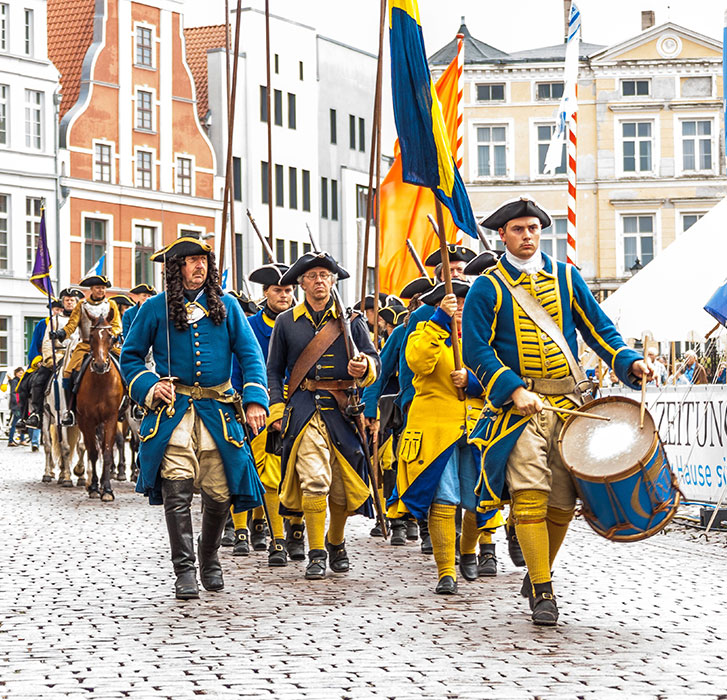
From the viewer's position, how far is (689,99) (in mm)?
53156

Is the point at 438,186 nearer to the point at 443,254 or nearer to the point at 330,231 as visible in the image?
the point at 443,254

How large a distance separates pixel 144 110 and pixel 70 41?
306 centimetres

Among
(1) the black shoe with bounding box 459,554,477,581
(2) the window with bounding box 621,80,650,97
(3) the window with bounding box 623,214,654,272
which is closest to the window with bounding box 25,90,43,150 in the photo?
(2) the window with bounding box 621,80,650,97

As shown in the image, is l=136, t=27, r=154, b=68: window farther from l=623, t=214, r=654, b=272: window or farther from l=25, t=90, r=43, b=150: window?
l=623, t=214, r=654, b=272: window

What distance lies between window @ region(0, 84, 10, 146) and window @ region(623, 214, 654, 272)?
864 inches

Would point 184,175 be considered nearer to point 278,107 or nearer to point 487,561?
point 278,107

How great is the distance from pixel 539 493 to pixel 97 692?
8.29 feet

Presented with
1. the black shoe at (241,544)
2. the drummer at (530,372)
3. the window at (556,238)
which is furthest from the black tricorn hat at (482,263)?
the window at (556,238)

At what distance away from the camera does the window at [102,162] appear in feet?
149

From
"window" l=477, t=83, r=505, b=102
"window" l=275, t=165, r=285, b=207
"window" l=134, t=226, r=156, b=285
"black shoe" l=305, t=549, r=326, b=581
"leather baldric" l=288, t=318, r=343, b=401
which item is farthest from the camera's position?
"window" l=477, t=83, r=505, b=102

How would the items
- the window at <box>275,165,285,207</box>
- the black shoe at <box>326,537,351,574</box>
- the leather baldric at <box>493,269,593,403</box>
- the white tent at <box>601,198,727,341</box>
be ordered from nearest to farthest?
the leather baldric at <box>493,269,593,403</box> → the black shoe at <box>326,537,351,574</box> → the white tent at <box>601,198,727,341</box> → the window at <box>275,165,285,207</box>

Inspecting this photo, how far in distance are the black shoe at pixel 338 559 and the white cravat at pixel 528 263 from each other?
287cm

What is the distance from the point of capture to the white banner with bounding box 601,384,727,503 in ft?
42.3

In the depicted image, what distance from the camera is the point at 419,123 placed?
375 inches
